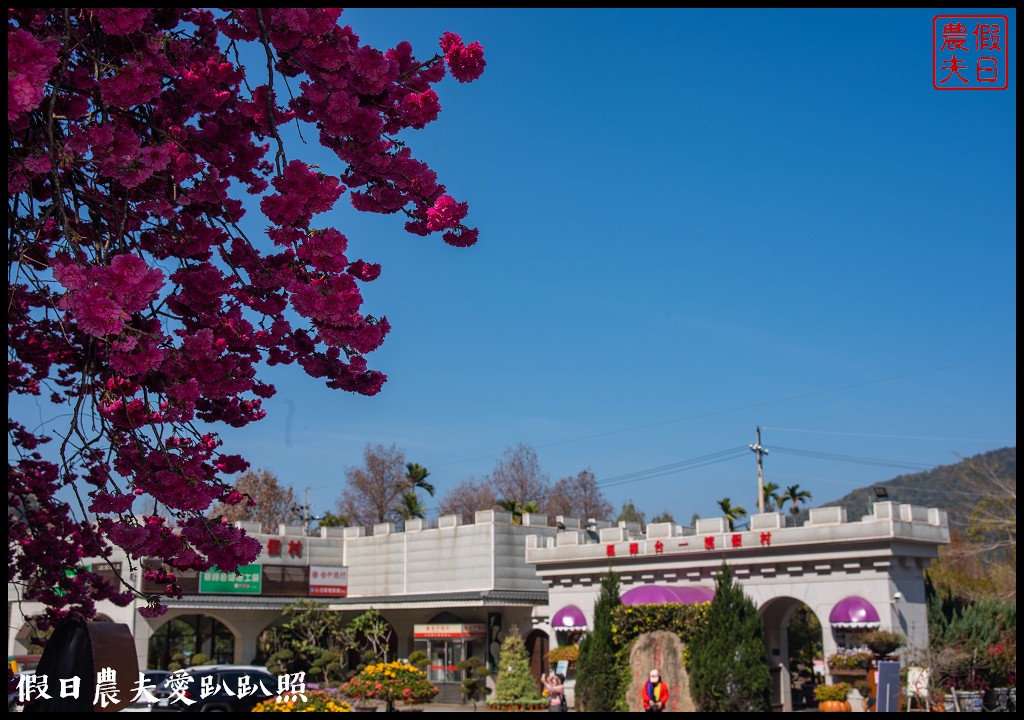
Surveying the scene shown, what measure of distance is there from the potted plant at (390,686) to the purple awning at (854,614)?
424 inches

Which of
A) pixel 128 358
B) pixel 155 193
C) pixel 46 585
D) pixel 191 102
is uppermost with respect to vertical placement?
pixel 191 102

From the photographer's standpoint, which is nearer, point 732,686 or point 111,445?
point 111,445

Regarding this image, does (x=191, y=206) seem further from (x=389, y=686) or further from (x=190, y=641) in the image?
(x=190, y=641)

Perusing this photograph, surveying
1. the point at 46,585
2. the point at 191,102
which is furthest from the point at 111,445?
the point at 46,585

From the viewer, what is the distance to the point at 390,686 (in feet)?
62.5

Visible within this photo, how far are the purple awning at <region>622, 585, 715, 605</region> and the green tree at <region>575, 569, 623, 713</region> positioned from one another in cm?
59

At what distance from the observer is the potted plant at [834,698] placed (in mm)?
22594

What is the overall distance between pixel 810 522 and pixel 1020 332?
21.6 meters

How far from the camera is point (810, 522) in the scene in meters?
25.9

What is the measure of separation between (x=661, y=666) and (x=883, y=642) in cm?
502

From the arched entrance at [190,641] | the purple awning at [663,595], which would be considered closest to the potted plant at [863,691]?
the purple awning at [663,595]

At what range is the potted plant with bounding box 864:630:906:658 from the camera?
22.8 m

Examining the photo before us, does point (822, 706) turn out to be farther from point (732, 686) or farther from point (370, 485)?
point (370, 485)

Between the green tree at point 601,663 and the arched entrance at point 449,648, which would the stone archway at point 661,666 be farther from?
the arched entrance at point 449,648
